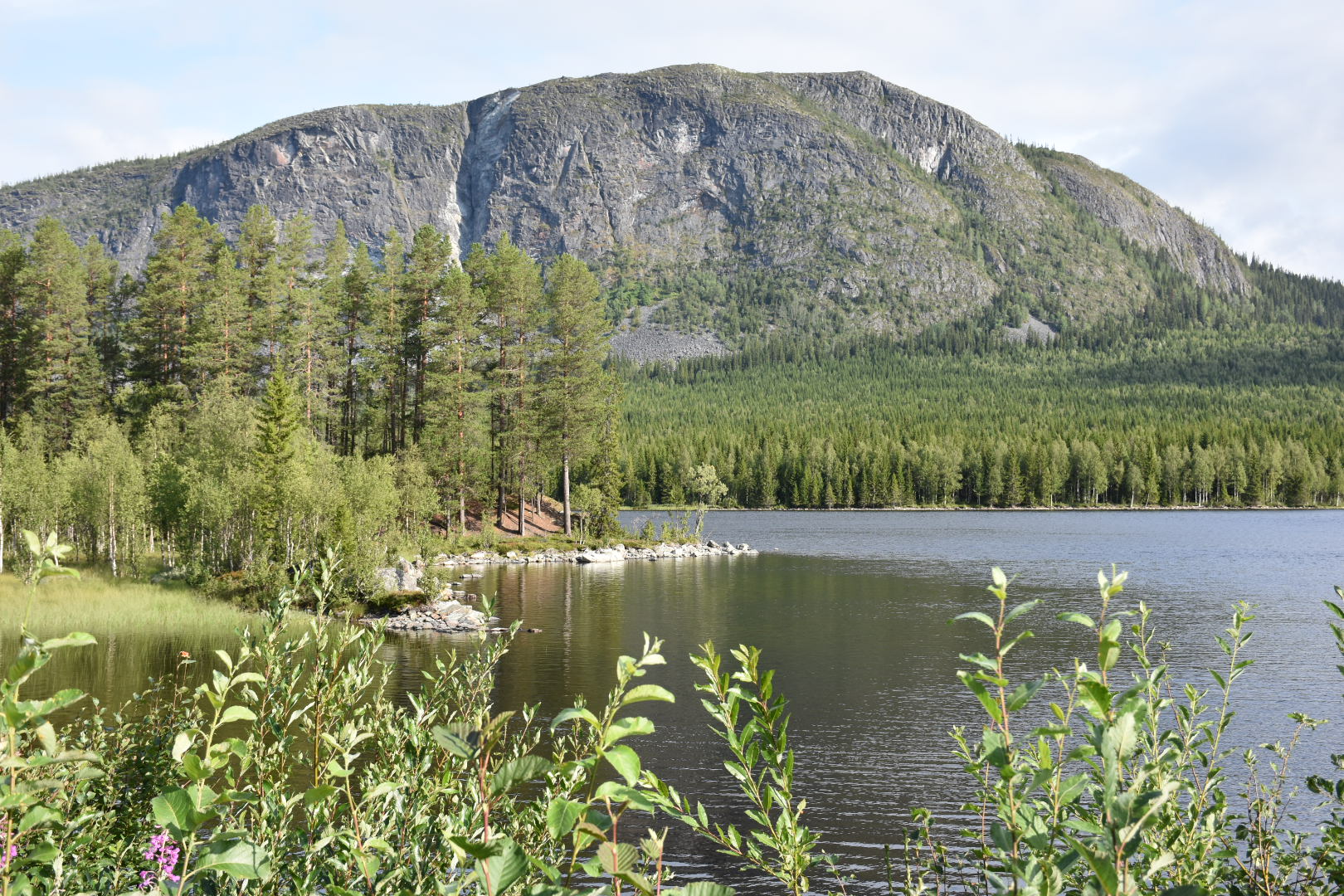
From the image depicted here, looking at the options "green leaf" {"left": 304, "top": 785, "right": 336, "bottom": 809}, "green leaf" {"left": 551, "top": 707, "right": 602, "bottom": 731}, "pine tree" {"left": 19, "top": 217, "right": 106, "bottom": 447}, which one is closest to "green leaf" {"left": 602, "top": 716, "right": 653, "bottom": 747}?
"green leaf" {"left": 551, "top": 707, "right": 602, "bottom": 731}

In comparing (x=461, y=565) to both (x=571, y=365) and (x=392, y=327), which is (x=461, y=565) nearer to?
(x=392, y=327)

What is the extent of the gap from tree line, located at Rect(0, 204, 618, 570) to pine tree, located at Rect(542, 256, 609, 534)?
0.14 meters

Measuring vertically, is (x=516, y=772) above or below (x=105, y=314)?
below

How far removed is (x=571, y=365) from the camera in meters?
60.8

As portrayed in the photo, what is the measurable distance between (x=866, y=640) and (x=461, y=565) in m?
26.5

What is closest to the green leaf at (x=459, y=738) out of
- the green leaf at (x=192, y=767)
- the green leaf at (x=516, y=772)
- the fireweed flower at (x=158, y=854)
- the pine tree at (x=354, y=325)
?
the green leaf at (x=516, y=772)

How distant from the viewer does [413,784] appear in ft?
12.0

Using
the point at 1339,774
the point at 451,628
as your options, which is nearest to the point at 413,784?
the point at 1339,774

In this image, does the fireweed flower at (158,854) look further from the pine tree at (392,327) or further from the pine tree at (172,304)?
the pine tree at (392,327)

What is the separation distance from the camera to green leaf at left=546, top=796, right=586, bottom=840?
1554 millimetres

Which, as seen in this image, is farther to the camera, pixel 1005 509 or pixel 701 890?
pixel 1005 509

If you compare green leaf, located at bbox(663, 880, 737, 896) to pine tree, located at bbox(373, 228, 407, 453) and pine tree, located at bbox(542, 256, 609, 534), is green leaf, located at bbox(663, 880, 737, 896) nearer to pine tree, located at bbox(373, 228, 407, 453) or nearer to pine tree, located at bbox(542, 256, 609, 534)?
pine tree, located at bbox(373, 228, 407, 453)

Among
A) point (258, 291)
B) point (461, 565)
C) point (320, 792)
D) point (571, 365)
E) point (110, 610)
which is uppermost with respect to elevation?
point (258, 291)

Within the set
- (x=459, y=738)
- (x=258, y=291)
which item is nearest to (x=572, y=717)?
(x=459, y=738)
